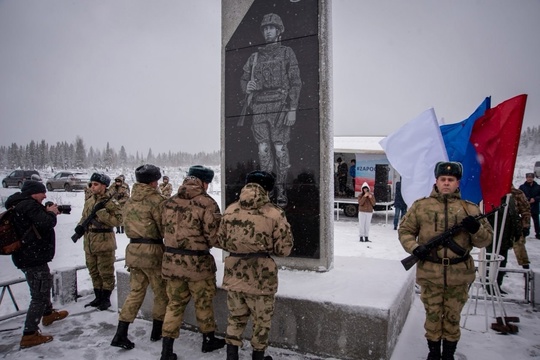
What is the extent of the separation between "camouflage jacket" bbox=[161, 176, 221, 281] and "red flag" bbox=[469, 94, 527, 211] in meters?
3.14

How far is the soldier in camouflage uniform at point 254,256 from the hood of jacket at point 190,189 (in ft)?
1.62

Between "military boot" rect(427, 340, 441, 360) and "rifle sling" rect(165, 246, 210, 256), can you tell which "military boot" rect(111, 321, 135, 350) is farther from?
"military boot" rect(427, 340, 441, 360)

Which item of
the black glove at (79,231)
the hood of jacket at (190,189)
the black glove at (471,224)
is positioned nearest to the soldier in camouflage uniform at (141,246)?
the hood of jacket at (190,189)

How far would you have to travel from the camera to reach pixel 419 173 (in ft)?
14.3

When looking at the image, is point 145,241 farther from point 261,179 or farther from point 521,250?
point 521,250

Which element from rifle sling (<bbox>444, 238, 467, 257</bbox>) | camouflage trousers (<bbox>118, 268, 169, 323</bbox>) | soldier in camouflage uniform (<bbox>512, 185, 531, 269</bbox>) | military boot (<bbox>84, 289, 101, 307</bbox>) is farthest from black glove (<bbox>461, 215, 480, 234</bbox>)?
military boot (<bbox>84, 289, 101, 307</bbox>)

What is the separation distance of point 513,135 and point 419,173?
109 cm

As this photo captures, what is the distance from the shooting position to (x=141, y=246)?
337cm

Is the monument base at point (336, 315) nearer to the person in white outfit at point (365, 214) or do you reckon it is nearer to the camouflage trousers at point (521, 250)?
the camouflage trousers at point (521, 250)

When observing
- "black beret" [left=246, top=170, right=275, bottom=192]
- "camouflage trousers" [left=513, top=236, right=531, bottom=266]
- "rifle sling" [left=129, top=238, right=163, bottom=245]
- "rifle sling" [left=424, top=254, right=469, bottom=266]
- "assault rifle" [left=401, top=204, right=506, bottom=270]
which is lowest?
"camouflage trousers" [left=513, top=236, right=531, bottom=266]

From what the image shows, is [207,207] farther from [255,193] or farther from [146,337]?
[146,337]

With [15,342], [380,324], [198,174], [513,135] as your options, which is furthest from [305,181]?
[15,342]

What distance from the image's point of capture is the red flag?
12.0 feet

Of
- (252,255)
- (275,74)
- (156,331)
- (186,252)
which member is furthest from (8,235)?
(275,74)
